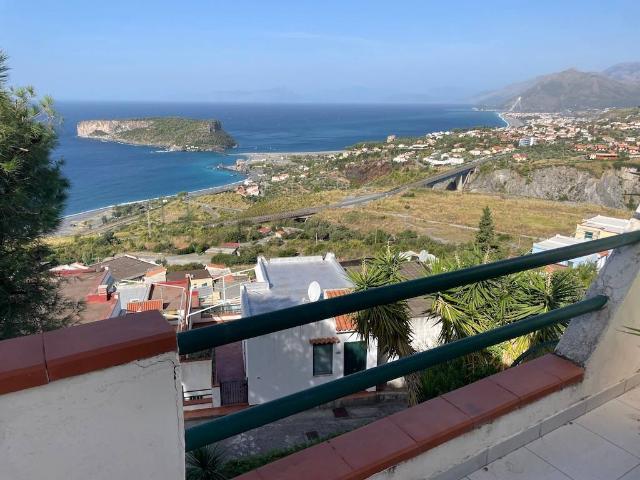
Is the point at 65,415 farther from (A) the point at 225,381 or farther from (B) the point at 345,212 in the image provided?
(B) the point at 345,212

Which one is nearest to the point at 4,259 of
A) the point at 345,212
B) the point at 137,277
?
the point at 137,277

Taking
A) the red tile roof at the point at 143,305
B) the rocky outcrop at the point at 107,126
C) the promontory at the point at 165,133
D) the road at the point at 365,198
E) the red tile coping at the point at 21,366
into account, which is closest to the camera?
the red tile coping at the point at 21,366

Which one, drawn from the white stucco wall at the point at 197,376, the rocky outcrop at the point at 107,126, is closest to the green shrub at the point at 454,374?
the white stucco wall at the point at 197,376

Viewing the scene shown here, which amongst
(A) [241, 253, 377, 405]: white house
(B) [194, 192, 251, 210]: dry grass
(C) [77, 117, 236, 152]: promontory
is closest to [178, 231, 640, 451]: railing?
(A) [241, 253, 377, 405]: white house

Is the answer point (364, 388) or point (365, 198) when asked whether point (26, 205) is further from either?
point (365, 198)

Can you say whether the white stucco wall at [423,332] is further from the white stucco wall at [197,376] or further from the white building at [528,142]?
the white building at [528,142]

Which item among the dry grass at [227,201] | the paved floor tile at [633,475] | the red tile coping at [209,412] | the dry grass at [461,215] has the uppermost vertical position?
the paved floor tile at [633,475]
